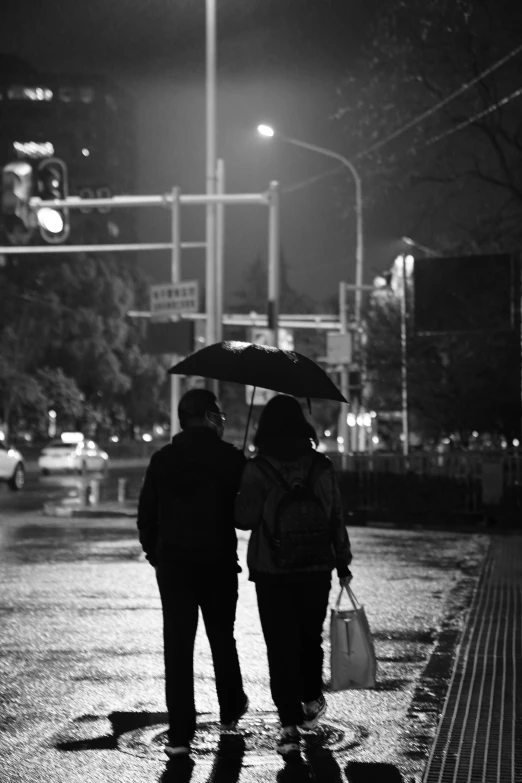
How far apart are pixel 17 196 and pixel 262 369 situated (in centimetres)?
1382

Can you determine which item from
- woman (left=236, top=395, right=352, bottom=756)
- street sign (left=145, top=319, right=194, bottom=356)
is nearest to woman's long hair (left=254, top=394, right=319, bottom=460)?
woman (left=236, top=395, right=352, bottom=756)

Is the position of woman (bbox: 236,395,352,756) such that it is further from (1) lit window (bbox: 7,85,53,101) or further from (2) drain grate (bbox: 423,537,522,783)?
(1) lit window (bbox: 7,85,53,101)

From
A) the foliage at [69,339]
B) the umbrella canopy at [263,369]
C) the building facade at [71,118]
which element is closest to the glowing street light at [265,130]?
the foliage at [69,339]

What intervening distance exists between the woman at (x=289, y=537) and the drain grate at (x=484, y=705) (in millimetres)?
793

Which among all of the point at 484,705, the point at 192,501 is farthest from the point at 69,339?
the point at 192,501

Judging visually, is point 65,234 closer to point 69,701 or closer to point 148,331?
point 148,331

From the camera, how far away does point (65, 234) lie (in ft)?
74.0

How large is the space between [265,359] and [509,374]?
108 ft

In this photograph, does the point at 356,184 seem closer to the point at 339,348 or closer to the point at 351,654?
the point at 339,348

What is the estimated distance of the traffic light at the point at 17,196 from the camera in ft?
66.4

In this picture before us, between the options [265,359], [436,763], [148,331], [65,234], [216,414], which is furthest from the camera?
[148,331]

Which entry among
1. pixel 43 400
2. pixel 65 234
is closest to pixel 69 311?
pixel 43 400

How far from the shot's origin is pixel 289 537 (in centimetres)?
645

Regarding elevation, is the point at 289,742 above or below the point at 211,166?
below
